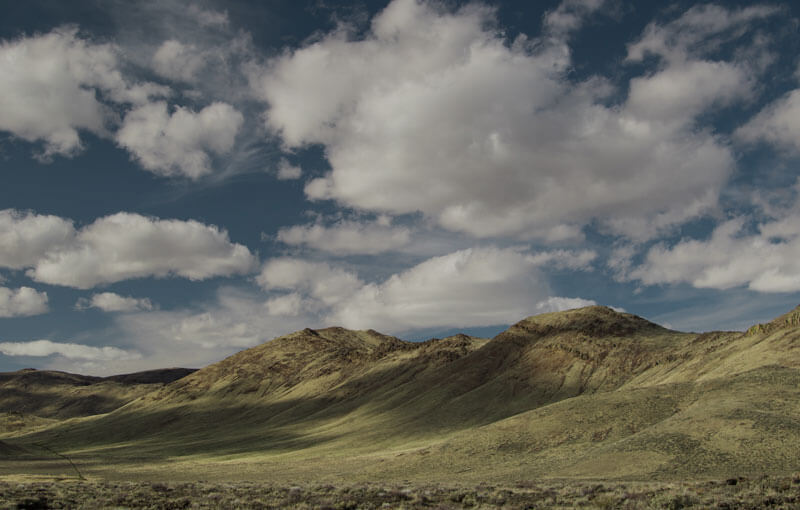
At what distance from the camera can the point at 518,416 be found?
7175 centimetres

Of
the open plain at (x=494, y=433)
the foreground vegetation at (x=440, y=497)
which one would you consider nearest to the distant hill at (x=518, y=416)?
the open plain at (x=494, y=433)

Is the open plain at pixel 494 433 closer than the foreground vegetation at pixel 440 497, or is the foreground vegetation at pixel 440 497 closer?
the foreground vegetation at pixel 440 497

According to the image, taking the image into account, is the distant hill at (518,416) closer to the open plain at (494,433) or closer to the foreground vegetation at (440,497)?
the open plain at (494,433)

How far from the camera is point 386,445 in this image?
93375 millimetres

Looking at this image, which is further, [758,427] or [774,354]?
[774,354]

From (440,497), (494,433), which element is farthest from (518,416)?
(440,497)

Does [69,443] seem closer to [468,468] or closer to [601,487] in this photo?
[468,468]

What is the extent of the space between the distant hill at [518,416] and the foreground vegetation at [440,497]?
13433 mm

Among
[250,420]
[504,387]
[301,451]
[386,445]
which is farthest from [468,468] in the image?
[250,420]

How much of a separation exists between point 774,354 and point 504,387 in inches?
2060

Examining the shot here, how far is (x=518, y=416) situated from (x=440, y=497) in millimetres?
46510

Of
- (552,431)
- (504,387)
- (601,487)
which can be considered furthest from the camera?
(504,387)

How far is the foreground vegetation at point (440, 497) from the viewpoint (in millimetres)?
23797

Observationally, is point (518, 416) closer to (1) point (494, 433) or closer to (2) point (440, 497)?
(1) point (494, 433)
